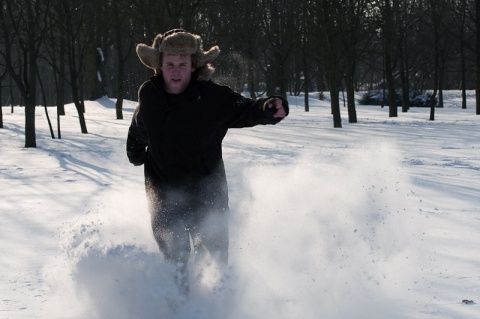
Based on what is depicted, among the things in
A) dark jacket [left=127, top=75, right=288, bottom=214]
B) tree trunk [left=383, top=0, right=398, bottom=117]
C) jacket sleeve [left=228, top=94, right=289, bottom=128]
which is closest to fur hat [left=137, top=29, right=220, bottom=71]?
dark jacket [left=127, top=75, right=288, bottom=214]

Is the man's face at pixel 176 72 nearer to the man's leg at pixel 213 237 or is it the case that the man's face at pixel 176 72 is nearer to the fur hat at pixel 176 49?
the fur hat at pixel 176 49

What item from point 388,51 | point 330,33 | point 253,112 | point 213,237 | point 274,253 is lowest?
point 274,253

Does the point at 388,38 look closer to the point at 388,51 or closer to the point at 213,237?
the point at 388,51

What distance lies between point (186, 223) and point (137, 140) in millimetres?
578

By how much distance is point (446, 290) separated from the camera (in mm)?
4160

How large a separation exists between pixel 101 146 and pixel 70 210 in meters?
9.47

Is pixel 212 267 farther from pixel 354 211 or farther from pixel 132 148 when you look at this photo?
pixel 354 211

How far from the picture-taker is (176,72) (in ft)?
12.2

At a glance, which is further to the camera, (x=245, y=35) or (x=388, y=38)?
(x=245, y=35)

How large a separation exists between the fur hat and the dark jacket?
13cm

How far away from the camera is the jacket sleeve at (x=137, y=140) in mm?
3971

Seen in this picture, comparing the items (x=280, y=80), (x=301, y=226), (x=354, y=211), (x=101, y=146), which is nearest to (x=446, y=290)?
(x=301, y=226)

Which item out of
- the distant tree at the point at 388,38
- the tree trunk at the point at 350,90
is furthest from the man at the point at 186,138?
the distant tree at the point at 388,38

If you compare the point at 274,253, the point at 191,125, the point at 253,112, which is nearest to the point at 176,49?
the point at 191,125
